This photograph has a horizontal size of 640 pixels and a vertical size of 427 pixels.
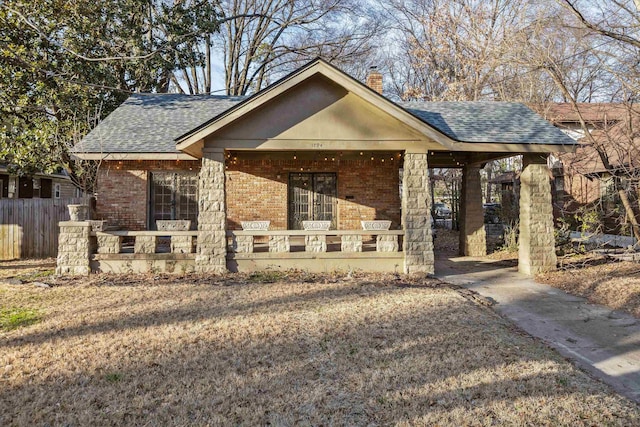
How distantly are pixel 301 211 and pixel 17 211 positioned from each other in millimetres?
8905

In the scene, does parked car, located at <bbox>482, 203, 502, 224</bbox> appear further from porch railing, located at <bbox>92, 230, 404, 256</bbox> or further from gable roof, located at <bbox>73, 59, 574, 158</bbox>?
porch railing, located at <bbox>92, 230, 404, 256</bbox>

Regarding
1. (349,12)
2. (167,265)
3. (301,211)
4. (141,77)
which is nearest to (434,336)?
(167,265)

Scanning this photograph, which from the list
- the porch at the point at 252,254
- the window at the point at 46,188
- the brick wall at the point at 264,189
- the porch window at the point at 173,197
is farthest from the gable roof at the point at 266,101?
the window at the point at 46,188

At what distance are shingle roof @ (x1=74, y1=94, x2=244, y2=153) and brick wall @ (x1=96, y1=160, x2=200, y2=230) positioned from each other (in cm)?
121

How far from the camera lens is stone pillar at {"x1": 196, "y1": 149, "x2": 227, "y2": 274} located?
9695mm

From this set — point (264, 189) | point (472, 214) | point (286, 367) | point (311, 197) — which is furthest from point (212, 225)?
point (472, 214)

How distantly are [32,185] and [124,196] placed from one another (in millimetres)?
14631

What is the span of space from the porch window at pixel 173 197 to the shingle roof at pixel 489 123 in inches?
286

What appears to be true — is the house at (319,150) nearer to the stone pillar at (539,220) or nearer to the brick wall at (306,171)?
the stone pillar at (539,220)

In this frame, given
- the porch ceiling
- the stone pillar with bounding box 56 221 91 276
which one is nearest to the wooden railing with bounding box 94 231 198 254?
the stone pillar with bounding box 56 221 91 276

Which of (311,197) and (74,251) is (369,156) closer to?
(311,197)

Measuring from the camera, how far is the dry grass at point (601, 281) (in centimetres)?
758

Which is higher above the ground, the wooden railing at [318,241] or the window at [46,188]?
the window at [46,188]

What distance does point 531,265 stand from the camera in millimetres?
10023
